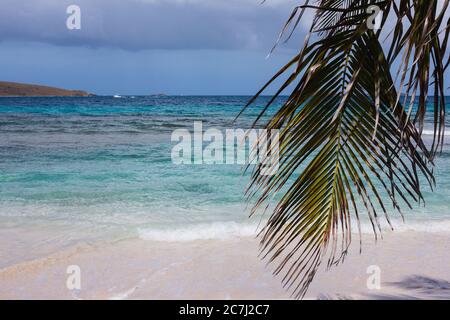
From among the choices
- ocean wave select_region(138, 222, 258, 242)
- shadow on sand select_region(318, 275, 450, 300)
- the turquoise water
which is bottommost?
shadow on sand select_region(318, 275, 450, 300)

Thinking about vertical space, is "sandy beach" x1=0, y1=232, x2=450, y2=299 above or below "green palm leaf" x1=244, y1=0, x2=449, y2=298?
below

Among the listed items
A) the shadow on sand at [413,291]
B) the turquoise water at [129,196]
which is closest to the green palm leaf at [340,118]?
the shadow on sand at [413,291]

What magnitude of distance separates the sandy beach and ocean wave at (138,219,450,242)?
0.72 ft

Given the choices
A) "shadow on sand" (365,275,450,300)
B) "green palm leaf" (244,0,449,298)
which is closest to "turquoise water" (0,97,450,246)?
"shadow on sand" (365,275,450,300)

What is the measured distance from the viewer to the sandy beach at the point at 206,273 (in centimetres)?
430

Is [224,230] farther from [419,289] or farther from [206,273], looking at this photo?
[419,289]

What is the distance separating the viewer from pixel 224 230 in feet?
21.2

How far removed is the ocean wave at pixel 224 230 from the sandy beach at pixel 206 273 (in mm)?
221

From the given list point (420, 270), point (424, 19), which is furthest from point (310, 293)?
point (424, 19)

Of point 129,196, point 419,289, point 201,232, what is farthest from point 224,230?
point 419,289

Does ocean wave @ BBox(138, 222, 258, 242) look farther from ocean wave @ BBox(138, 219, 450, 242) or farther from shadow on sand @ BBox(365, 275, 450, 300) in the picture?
shadow on sand @ BBox(365, 275, 450, 300)

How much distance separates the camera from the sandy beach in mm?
4301

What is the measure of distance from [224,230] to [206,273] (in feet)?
5.44

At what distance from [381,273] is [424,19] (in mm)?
3598
